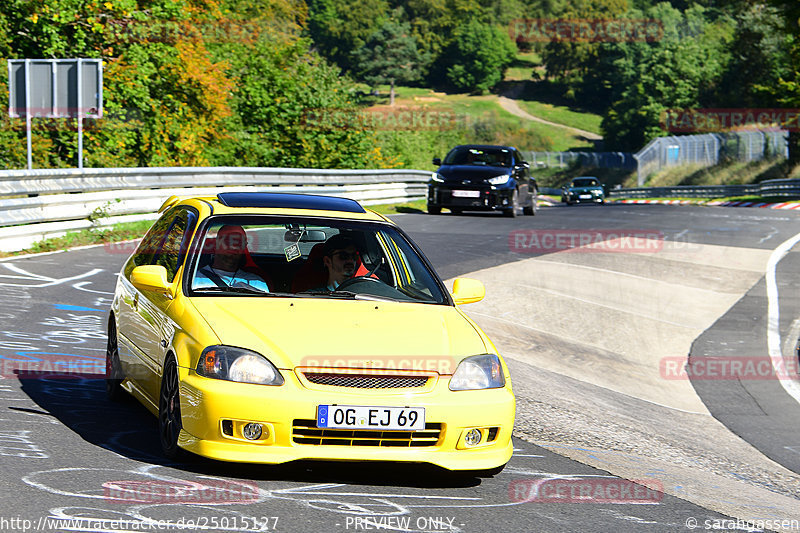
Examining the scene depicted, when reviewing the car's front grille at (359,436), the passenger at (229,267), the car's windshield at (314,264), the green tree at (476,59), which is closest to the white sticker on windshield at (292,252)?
the car's windshield at (314,264)

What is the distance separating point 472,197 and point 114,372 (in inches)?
741

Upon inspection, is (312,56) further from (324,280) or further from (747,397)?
(324,280)

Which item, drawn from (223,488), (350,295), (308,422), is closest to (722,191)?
(350,295)

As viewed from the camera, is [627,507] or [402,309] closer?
[627,507]

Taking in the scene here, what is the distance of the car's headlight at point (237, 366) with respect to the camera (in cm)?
532

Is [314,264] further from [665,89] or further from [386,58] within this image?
[386,58]

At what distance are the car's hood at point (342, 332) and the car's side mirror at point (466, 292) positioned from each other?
1.46 ft

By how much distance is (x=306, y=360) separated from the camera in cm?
538

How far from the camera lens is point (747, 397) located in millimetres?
11828

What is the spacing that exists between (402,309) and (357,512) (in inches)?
57.8

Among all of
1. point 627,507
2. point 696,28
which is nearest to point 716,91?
point 696,28

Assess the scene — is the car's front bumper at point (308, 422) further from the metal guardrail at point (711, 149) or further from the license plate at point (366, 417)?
the metal guardrail at point (711, 149)

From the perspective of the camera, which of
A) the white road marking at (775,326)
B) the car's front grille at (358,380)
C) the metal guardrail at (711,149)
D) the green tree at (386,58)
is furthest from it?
the green tree at (386,58)

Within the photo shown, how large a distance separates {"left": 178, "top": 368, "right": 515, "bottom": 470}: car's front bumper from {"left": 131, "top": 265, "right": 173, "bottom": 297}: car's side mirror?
0.80 m
